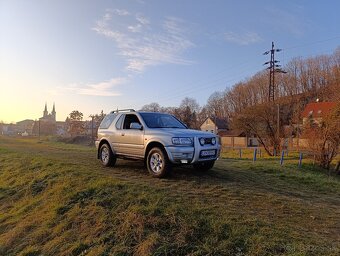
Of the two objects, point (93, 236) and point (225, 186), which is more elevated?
point (225, 186)

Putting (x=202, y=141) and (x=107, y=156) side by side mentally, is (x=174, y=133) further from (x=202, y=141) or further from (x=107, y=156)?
(x=107, y=156)

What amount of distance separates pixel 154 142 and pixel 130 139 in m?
1.14

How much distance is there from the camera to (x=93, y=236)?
570 cm

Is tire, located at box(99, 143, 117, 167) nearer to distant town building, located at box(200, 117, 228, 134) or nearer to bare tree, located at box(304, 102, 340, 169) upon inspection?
bare tree, located at box(304, 102, 340, 169)

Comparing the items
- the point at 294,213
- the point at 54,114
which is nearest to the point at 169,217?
the point at 294,213

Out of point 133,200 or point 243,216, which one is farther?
point 133,200

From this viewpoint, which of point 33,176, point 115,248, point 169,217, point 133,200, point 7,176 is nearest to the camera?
point 115,248

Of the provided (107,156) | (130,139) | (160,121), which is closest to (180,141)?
(160,121)

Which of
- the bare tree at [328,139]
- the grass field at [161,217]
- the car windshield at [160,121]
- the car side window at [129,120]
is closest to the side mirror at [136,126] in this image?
the car windshield at [160,121]

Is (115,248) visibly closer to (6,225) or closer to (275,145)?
(6,225)

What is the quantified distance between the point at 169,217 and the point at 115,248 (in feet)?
3.55

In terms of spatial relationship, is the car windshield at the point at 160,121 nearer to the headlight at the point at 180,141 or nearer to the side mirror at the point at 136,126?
the side mirror at the point at 136,126

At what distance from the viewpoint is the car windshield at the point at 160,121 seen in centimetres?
930

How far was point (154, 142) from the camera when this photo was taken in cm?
861
